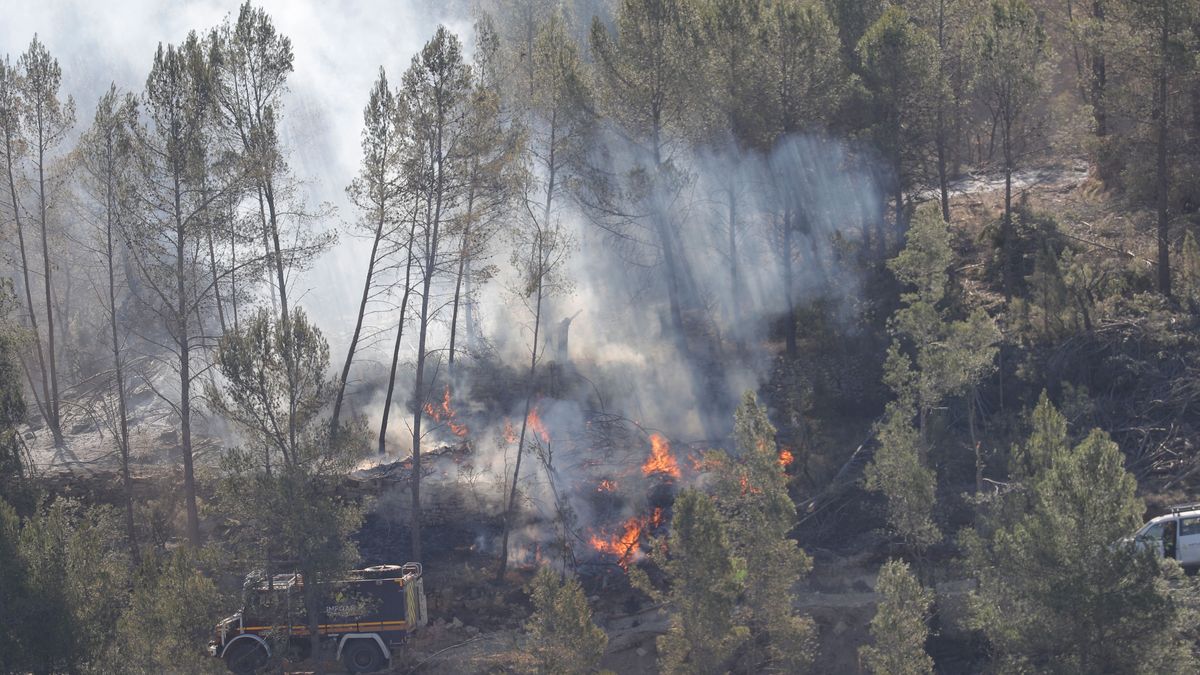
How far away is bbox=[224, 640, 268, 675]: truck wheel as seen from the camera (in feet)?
74.1

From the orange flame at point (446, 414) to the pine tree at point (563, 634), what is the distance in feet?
42.0

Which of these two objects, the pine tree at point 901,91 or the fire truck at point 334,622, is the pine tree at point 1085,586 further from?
the pine tree at point 901,91

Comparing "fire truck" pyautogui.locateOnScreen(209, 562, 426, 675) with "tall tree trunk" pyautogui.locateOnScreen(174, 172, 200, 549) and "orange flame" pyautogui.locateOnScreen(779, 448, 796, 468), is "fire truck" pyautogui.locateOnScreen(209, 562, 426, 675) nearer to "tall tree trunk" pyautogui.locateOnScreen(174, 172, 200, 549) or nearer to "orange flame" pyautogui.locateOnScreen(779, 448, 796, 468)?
"tall tree trunk" pyautogui.locateOnScreen(174, 172, 200, 549)

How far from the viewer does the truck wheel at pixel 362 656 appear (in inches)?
902

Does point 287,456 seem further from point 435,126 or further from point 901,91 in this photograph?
point 901,91

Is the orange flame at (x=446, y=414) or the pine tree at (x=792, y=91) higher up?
the pine tree at (x=792, y=91)

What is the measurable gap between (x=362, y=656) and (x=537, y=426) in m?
9.08

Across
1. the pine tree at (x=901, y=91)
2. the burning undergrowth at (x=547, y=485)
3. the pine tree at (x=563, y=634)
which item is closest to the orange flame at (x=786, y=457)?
the burning undergrowth at (x=547, y=485)

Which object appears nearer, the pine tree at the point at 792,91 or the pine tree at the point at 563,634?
Answer: the pine tree at the point at 563,634

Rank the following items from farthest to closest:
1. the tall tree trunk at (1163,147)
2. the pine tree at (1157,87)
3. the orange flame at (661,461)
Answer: the orange flame at (661,461), the tall tree trunk at (1163,147), the pine tree at (1157,87)

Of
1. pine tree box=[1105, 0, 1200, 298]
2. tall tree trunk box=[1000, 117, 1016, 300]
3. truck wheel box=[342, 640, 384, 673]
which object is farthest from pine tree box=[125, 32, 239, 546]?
pine tree box=[1105, 0, 1200, 298]

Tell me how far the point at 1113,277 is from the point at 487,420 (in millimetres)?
17922

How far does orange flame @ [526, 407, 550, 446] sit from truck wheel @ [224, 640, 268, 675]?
966cm

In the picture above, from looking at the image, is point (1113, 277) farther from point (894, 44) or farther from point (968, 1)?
point (968, 1)
